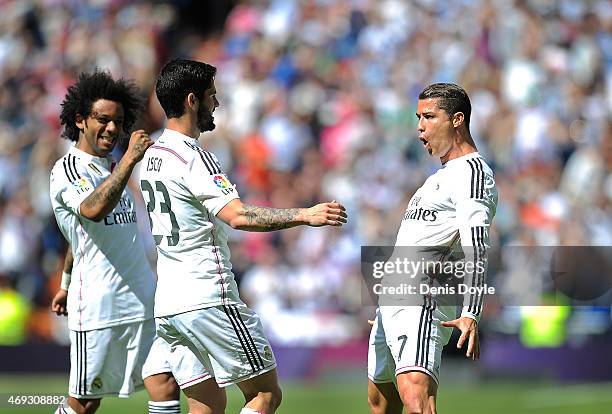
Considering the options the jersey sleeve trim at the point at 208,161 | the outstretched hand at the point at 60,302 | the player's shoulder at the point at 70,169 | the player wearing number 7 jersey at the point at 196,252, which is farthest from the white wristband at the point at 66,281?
the jersey sleeve trim at the point at 208,161

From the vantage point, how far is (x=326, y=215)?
7066mm

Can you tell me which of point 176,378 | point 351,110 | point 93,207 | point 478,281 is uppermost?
point 351,110

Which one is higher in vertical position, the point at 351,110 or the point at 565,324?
the point at 351,110

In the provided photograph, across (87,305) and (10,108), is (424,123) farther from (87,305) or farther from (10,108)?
(10,108)

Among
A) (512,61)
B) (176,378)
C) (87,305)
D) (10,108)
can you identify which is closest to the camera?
(176,378)

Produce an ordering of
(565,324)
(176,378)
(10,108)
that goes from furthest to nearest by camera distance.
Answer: (10,108), (565,324), (176,378)

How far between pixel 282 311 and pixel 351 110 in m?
3.40

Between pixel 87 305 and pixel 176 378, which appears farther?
pixel 87 305

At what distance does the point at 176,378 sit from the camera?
26.2ft

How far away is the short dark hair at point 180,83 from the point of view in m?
7.67

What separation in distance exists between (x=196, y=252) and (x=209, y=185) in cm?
47

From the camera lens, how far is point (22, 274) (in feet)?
58.9

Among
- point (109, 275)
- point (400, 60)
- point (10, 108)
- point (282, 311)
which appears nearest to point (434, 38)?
point (400, 60)

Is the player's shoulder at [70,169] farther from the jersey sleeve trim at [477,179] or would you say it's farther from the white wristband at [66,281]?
the jersey sleeve trim at [477,179]
